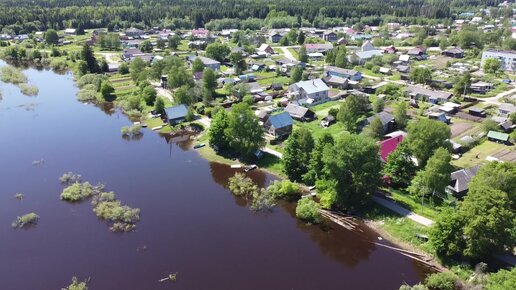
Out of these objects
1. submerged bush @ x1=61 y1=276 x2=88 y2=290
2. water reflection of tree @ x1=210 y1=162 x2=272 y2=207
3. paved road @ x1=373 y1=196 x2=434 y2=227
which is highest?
paved road @ x1=373 y1=196 x2=434 y2=227

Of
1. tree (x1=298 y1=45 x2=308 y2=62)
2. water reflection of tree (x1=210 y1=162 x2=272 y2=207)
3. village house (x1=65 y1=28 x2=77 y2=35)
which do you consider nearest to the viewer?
water reflection of tree (x1=210 y1=162 x2=272 y2=207)

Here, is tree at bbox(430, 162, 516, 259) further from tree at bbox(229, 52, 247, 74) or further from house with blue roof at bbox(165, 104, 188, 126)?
tree at bbox(229, 52, 247, 74)

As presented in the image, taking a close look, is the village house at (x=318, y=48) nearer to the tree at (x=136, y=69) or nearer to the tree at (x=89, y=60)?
the tree at (x=136, y=69)

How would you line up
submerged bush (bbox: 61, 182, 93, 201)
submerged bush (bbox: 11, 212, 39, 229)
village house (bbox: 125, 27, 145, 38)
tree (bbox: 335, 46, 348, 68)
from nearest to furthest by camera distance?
submerged bush (bbox: 11, 212, 39, 229), submerged bush (bbox: 61, 182, 93, 201), tree (bbox: 335, 46, 348, 68), village house (bbox: 125, 27, 145, 38)

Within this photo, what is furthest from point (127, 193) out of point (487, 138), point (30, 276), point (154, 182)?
point (487, 138)

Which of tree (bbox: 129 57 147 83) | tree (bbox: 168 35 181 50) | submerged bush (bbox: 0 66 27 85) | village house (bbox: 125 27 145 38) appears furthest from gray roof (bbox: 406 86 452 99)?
village house (bbox: 125 27 145 38)

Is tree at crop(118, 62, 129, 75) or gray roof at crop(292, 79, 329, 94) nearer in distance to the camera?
gray roof at crop(292, 79, 329, 94)

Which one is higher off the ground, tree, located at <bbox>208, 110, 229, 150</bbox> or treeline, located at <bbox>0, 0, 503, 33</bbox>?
treeline, located at <bbox>0, 0, 503, 33</bbox>
